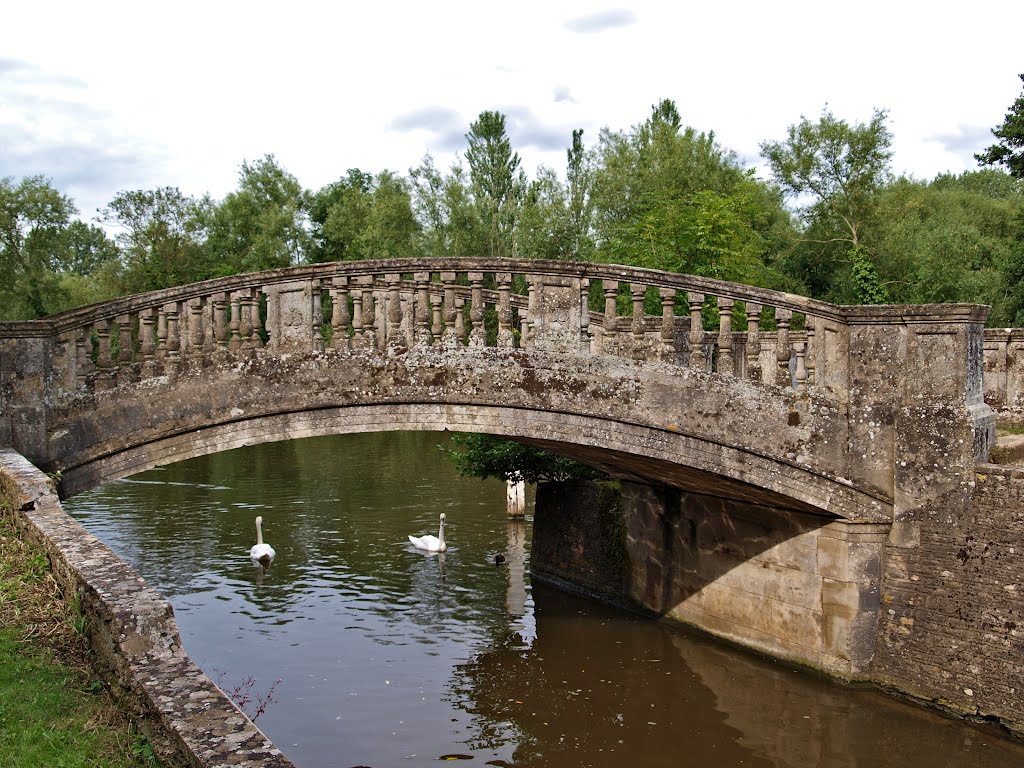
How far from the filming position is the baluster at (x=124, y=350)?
9609mm

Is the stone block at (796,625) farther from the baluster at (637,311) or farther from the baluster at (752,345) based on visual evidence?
the baluster at (637,311)

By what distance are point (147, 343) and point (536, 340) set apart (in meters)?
4.09

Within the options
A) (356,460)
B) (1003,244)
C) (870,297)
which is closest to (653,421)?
(870,297)

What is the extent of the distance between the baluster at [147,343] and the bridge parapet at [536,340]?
11mm

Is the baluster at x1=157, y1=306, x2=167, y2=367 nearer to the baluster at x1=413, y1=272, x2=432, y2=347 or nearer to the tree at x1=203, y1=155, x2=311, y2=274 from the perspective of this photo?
the baluster at x1=413, y1=272, x2=432, y2=347

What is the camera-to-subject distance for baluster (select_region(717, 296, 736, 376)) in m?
9.82

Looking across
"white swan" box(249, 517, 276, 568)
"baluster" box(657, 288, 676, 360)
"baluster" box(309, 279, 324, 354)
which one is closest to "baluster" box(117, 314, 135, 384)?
"baluster" box(309, 279, 324, 354)

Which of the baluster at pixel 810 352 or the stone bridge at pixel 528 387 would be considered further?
the baluster at pixel 810 352

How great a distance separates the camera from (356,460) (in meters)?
27.8

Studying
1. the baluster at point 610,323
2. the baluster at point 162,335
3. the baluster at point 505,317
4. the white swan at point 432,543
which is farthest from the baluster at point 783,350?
the white swan at point 432,543

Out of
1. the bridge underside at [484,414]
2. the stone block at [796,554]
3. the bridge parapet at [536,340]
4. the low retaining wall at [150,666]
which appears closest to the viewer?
the low retaining wall at [150,666]

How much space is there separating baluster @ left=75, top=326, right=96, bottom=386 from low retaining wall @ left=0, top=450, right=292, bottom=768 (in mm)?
3288

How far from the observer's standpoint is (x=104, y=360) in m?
9.72

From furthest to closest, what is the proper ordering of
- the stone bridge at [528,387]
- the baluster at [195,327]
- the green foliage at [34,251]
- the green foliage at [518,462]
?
the green foliage at [34,251] < the green foliage at [518,462] < the baluster at [195,327] < the stone bridge at [528,387]
